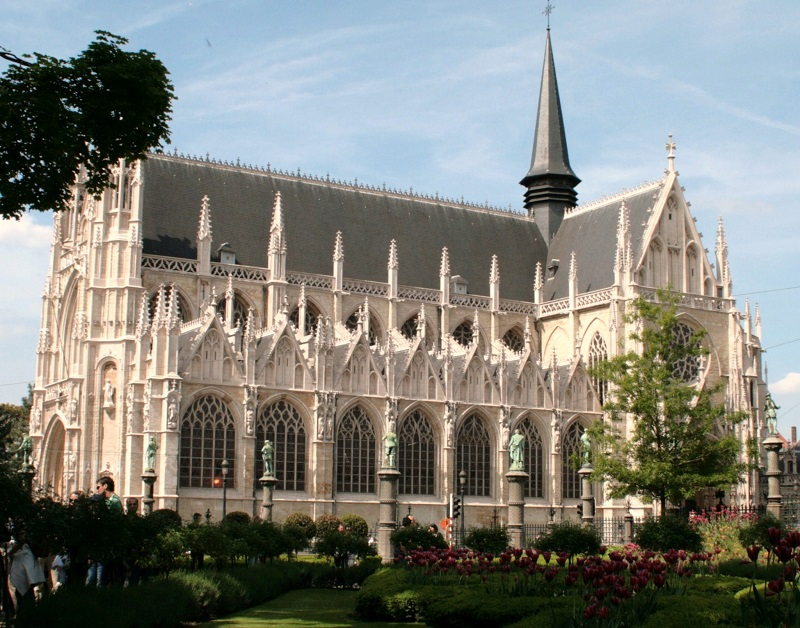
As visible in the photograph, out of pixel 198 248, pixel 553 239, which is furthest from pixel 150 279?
pixel 553 239

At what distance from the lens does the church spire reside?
6812 cm

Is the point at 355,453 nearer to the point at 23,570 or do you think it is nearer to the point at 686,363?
the point at 686,363

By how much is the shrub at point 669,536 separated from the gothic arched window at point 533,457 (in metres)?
20.9

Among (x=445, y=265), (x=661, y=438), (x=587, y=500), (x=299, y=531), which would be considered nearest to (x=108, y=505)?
(x=299, y=531)

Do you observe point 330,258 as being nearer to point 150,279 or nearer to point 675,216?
point 150,279

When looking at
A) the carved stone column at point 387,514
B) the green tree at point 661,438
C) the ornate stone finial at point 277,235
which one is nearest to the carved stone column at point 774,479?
the green tree at point 661,438

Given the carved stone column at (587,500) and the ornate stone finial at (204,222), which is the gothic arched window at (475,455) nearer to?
the carved stone column at (587,500)

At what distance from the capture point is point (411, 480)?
52.5 m

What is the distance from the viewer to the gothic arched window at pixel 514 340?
62188mm

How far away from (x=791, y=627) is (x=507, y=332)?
5010 cm

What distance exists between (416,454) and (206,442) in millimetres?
10169

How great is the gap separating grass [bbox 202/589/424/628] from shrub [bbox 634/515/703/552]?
955 centimetres

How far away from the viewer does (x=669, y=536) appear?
33.2m

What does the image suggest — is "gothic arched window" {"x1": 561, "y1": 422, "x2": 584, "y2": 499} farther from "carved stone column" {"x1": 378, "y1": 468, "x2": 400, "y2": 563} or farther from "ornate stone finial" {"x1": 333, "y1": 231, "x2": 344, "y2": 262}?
"carved stone column" {"x1": 378, "y1": 468, "x2": 400, "y2": 563}
